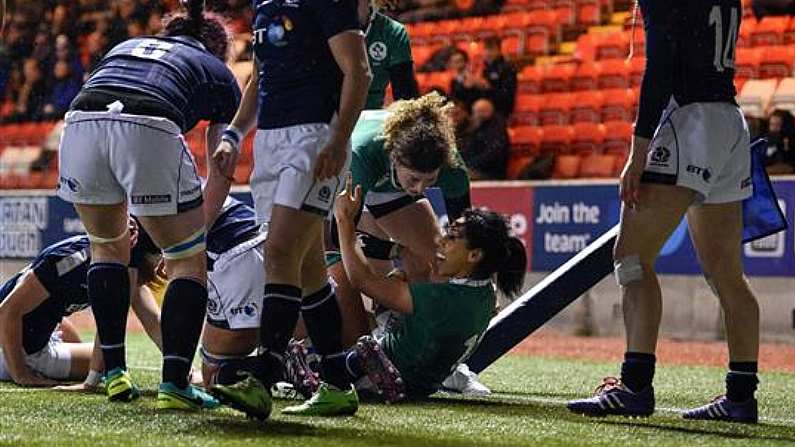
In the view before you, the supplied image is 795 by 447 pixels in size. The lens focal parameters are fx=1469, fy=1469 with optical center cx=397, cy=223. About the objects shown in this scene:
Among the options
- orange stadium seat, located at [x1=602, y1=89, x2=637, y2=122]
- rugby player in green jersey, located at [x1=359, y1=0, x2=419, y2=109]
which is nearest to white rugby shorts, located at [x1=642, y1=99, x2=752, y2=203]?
rugby player in green jersey, located at [x1=359, y1=0, x2=419, y2=109]

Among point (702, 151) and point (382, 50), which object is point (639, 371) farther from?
point (382, 50)

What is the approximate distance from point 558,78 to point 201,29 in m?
7.94

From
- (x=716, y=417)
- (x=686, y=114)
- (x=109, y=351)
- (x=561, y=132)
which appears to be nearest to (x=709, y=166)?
(x=686, y=114)

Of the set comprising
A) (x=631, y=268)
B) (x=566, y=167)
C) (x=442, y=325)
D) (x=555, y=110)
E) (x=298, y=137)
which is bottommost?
(x=566, y=167)

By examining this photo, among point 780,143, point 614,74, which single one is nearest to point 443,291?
point 780,143

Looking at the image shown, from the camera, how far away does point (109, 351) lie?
524 centimetres

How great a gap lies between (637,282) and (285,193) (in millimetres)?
1314

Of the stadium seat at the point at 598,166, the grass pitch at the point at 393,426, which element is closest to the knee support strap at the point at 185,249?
the grass pitch at the point at 393,426

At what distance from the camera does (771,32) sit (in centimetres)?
1165

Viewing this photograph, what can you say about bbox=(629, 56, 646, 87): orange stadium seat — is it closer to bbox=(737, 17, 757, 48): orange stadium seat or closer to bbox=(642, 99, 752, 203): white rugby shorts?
bbox=(737, 17, 757, 48): orange stadium seat

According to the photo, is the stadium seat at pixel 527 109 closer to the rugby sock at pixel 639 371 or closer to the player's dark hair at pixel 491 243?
the player's dark hair at pixel 491 243

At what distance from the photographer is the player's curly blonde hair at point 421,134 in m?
5.56

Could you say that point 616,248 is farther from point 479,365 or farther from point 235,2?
point 235,2

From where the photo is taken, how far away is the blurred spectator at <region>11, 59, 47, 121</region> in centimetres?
1574
